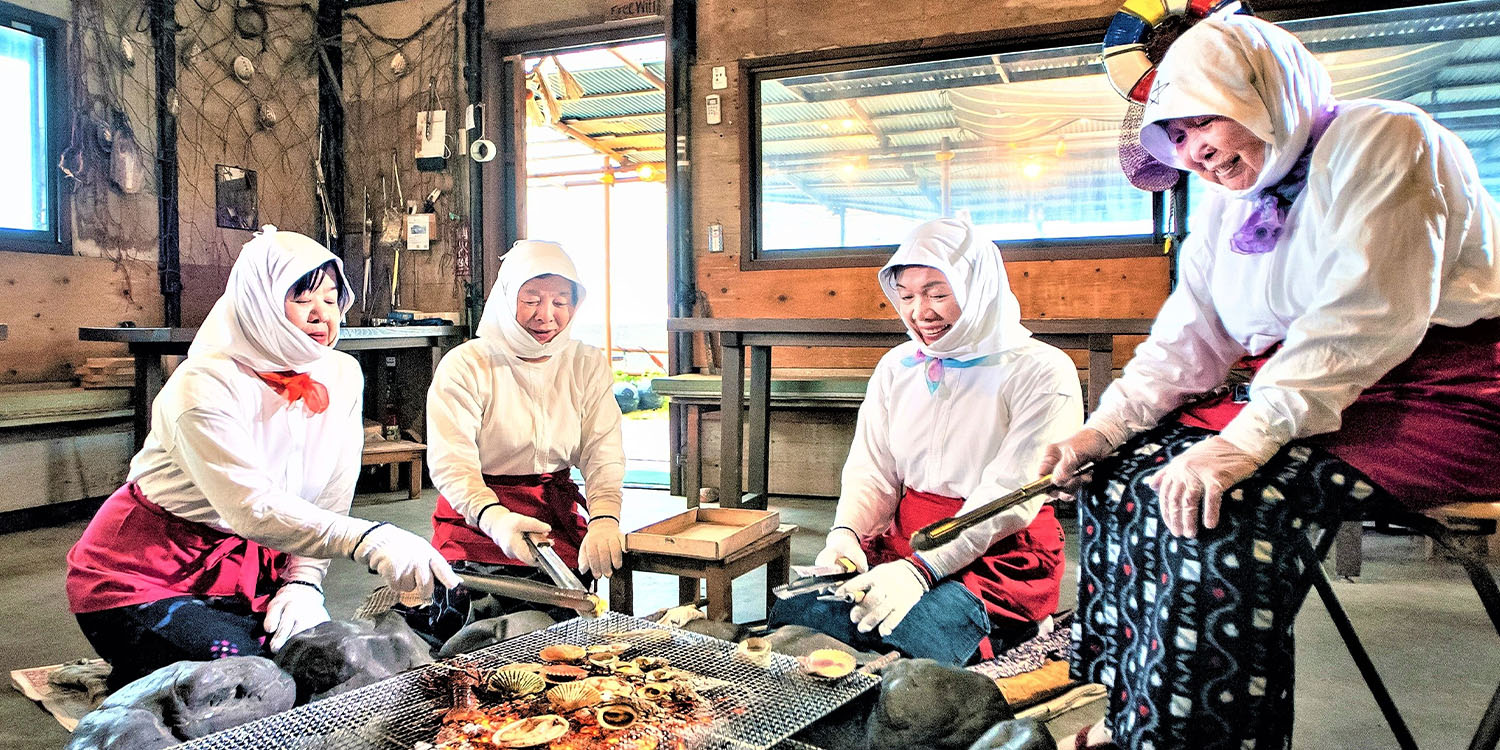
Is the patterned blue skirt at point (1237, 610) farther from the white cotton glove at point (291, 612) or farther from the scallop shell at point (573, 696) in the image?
the white cotton glove at point (291, 612)

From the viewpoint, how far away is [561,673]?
1.74 meters

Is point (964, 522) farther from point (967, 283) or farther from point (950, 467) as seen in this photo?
point (967, 283)

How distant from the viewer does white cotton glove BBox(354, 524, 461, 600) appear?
7.14 feet

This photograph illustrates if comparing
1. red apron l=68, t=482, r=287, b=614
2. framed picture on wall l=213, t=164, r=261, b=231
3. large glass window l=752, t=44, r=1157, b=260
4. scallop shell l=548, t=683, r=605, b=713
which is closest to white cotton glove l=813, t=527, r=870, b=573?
scallop shell l=548, t=683, r=605, b=713

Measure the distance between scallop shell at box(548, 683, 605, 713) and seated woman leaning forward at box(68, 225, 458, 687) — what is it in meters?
0.64

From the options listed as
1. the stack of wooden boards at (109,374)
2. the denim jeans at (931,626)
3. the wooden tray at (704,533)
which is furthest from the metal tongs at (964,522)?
the stack of wooden boards at (109,374)

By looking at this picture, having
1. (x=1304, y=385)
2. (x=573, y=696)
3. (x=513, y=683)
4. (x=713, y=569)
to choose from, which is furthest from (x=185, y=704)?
(x=1304, y=385)

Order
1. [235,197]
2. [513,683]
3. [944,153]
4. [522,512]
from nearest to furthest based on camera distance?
[513,683], [522,512], [944,153], [235,197]

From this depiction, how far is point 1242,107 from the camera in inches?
62.6

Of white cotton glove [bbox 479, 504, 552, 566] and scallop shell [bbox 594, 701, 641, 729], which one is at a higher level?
white cotton glove [bbox 479, 504, 552, 566]

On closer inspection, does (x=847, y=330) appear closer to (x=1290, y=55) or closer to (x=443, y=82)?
(x=1290, y=55)

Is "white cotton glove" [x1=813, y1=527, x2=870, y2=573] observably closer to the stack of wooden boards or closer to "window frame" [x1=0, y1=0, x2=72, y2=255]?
the stack of wooden boards

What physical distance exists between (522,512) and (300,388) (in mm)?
672

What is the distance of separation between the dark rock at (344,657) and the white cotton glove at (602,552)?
1.59ft
